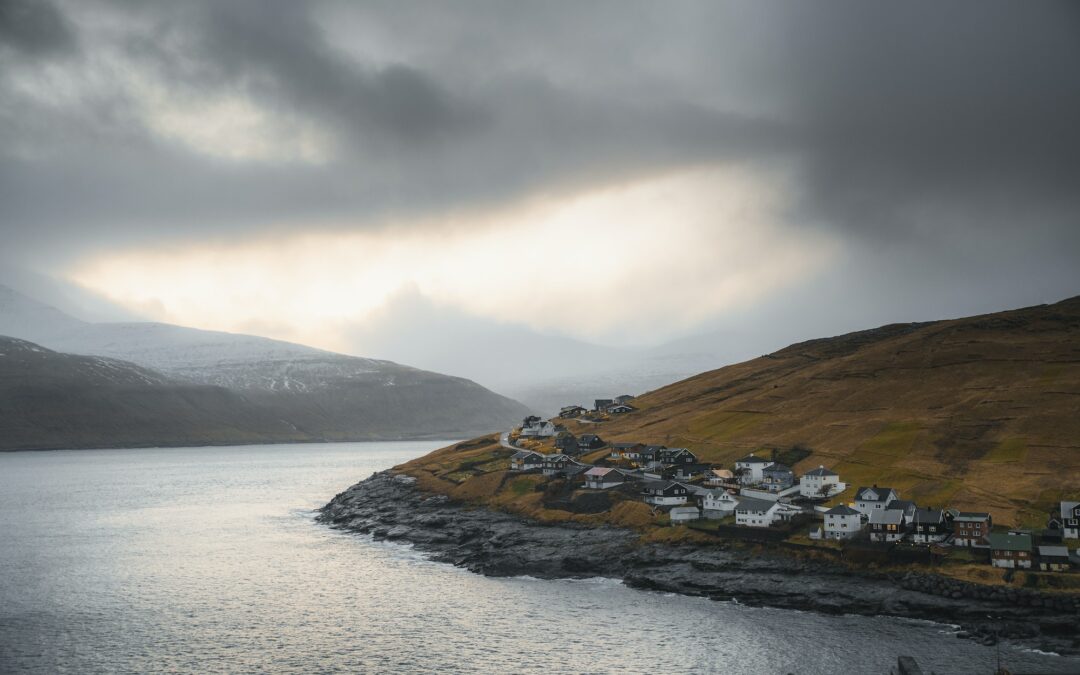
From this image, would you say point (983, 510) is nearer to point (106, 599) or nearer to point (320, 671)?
point (320, 671)

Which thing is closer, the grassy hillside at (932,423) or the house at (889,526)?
the house at (889,526)

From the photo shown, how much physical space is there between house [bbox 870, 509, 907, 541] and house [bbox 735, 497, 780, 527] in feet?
41.3

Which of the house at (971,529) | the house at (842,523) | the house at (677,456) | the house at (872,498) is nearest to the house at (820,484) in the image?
the house at (872,498)

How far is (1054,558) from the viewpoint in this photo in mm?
85688

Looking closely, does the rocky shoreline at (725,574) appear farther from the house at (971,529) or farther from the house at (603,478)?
the house at (603,478)

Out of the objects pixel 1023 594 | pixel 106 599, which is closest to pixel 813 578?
pixel 1023 594

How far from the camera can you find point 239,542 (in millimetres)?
133750

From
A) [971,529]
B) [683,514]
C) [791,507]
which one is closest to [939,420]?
[791,507]

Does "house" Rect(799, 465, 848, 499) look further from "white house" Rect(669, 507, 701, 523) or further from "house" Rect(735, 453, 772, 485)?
"white house" Rect(669, 507, 701, 523)

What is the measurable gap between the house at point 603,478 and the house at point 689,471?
356 inches

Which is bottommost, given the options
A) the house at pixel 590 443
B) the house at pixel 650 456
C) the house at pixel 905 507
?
the house at pixel 905 507

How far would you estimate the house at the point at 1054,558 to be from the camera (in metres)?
84.9

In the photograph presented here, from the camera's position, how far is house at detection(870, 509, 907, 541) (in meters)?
97.6

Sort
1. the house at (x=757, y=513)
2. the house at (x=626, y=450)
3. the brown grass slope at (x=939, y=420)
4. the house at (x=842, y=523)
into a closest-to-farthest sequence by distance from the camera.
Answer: the house at (x=842, y=523), the house at (x=757, y=513), the brown grass slope at (x=939, y=420), the house at (x=626, y=450)
